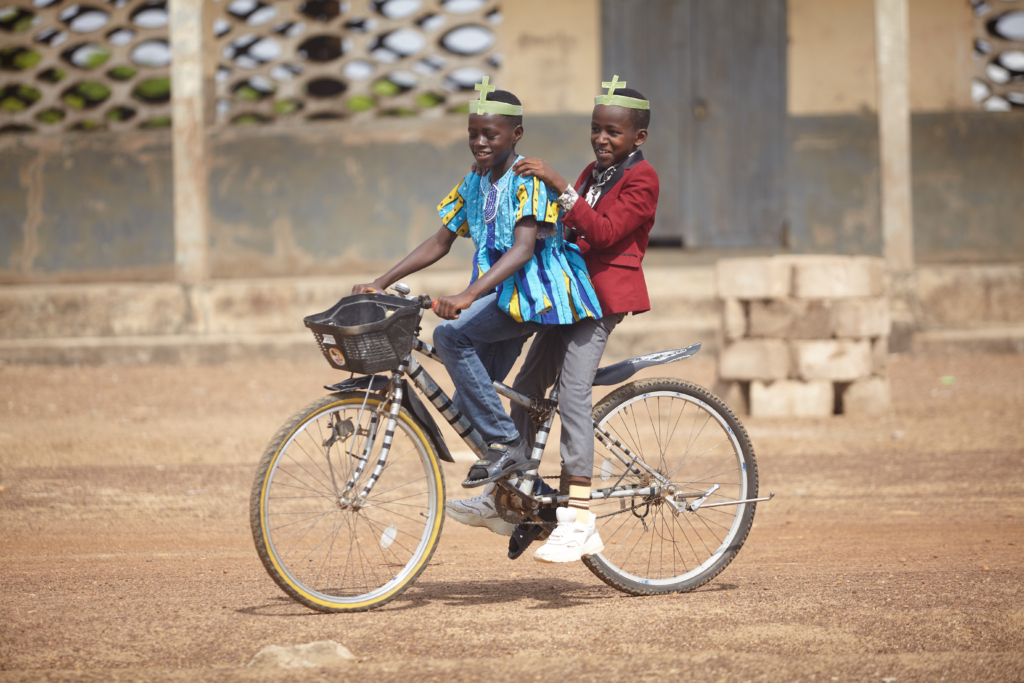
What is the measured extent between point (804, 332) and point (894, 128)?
3377 mm

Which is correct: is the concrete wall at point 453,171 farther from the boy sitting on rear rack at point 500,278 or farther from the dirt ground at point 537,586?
the boy sitting on rear rack at point 500,278

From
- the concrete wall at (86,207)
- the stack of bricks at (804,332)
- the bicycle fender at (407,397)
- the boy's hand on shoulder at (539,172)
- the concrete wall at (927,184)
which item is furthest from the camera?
the concrete wall at (86,207)

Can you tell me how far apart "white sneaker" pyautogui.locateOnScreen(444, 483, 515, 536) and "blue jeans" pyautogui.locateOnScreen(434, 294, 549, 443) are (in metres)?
0.26

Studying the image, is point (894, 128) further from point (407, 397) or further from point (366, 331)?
point (366, 331)

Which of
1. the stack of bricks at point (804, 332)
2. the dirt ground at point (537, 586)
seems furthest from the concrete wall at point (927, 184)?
the dirt ground at point (537, 586)

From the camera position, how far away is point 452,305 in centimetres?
345

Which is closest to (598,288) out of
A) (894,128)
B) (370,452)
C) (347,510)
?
(370,452)

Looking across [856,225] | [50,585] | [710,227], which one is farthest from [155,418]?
[856,225]

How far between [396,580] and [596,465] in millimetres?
863

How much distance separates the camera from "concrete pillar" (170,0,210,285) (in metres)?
10.6

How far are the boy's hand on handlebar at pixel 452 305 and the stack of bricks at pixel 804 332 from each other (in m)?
4.95

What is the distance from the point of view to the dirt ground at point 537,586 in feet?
10.6

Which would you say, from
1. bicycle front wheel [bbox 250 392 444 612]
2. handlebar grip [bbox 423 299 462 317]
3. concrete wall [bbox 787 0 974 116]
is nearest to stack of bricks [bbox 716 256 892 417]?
concrete wall [bbox 787 0 974 116]

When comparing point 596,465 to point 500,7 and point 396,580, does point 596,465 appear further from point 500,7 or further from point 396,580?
point 500,7
